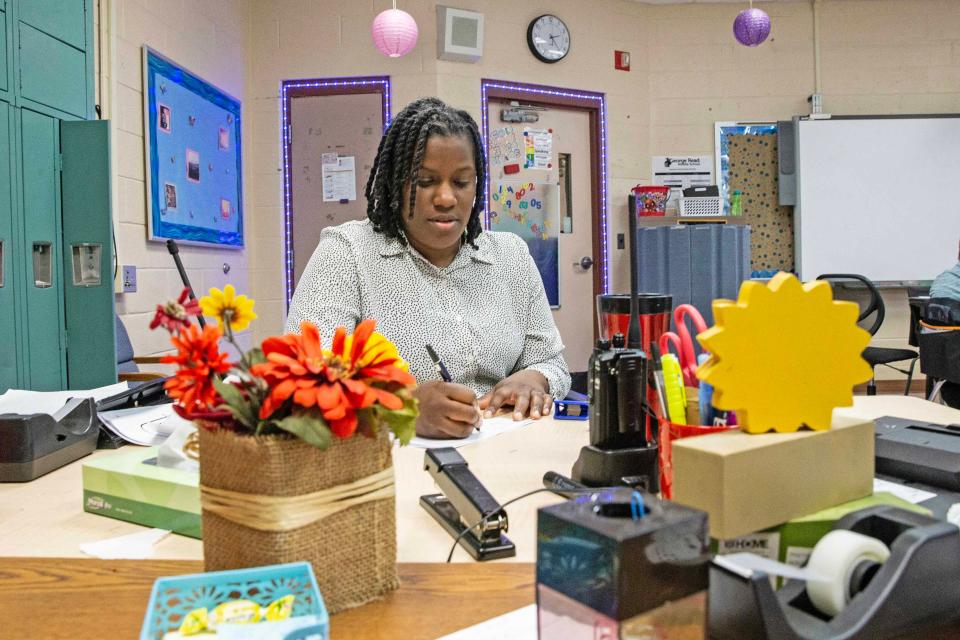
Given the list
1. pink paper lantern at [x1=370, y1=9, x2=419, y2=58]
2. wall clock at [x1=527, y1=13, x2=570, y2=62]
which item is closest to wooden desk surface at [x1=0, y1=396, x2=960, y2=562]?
pink paper lantern at [x1=370, y1=9, x2=419, y2=58]

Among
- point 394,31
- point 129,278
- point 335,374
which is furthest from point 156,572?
point 394,31

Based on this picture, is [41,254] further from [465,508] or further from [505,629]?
[505,629]

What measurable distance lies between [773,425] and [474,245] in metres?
1.23

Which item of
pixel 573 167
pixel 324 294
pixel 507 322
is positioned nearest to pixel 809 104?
pixel 573 167

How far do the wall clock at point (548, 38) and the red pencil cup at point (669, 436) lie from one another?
406 centimetres

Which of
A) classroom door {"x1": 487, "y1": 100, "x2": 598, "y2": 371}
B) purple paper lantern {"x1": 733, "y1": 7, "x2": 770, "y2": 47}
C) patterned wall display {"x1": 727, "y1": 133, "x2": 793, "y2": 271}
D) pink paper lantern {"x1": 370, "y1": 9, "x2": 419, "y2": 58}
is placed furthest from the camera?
patterned wall display {"x1": 727, "y1": 133, "x2": 793, "y2": 271}

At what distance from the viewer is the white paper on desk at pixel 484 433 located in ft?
3.72

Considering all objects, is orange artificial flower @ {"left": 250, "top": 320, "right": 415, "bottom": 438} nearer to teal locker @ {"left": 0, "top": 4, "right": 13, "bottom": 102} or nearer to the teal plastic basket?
the teal plastic basket

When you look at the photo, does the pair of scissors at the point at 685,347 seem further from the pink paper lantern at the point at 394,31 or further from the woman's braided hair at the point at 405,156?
the pink paper lantern at the point at 394,31

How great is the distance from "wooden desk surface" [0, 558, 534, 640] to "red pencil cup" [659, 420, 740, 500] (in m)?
0.17

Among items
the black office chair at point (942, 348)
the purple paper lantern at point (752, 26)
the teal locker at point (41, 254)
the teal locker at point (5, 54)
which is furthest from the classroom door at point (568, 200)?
the teal locker at point (5, 54)

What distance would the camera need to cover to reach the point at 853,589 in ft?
1.59

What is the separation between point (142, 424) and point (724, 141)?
15.0 ft

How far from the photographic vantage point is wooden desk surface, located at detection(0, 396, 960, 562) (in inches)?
28.2
